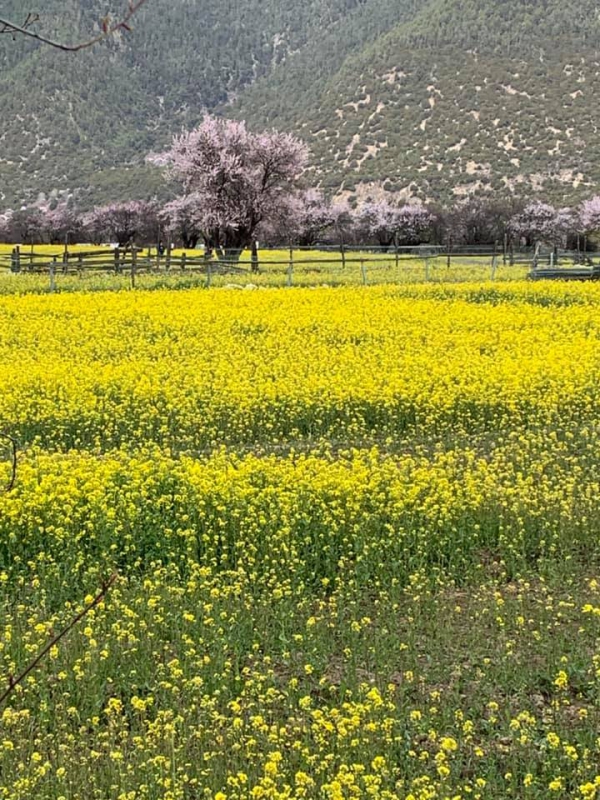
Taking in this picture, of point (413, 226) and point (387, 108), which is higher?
point (387, 108)

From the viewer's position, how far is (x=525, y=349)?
1886 centimetres

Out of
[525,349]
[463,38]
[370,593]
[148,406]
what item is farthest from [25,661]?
[463,38]

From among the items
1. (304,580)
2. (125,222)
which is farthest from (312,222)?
(304,580)

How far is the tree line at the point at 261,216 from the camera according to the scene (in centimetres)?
5088

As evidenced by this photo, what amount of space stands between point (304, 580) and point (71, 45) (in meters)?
6.70

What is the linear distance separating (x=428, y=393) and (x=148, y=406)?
4.45 metres

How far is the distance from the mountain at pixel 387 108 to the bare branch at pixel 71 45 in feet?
297

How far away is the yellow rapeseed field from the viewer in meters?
5.29

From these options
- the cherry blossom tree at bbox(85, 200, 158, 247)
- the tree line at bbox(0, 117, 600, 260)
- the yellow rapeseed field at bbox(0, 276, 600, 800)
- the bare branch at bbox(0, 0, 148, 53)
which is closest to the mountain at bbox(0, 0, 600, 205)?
the tree line at bbox(0, 117, 600, 260)

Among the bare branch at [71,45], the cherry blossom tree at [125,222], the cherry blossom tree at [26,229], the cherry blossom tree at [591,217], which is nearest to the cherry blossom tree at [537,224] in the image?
the cherry blossom tree at [591,217]

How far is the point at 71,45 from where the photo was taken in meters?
2.07

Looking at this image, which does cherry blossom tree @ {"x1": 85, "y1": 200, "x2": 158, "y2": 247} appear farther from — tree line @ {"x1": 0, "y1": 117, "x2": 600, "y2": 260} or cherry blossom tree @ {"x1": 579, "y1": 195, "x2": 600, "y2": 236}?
cherry blossom tree @ {"x1": 579, "y1": 195, "x2": 600, "y2": 236}

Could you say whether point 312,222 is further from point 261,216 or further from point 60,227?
point 60,227

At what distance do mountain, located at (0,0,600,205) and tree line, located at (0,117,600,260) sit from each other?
9.97m
